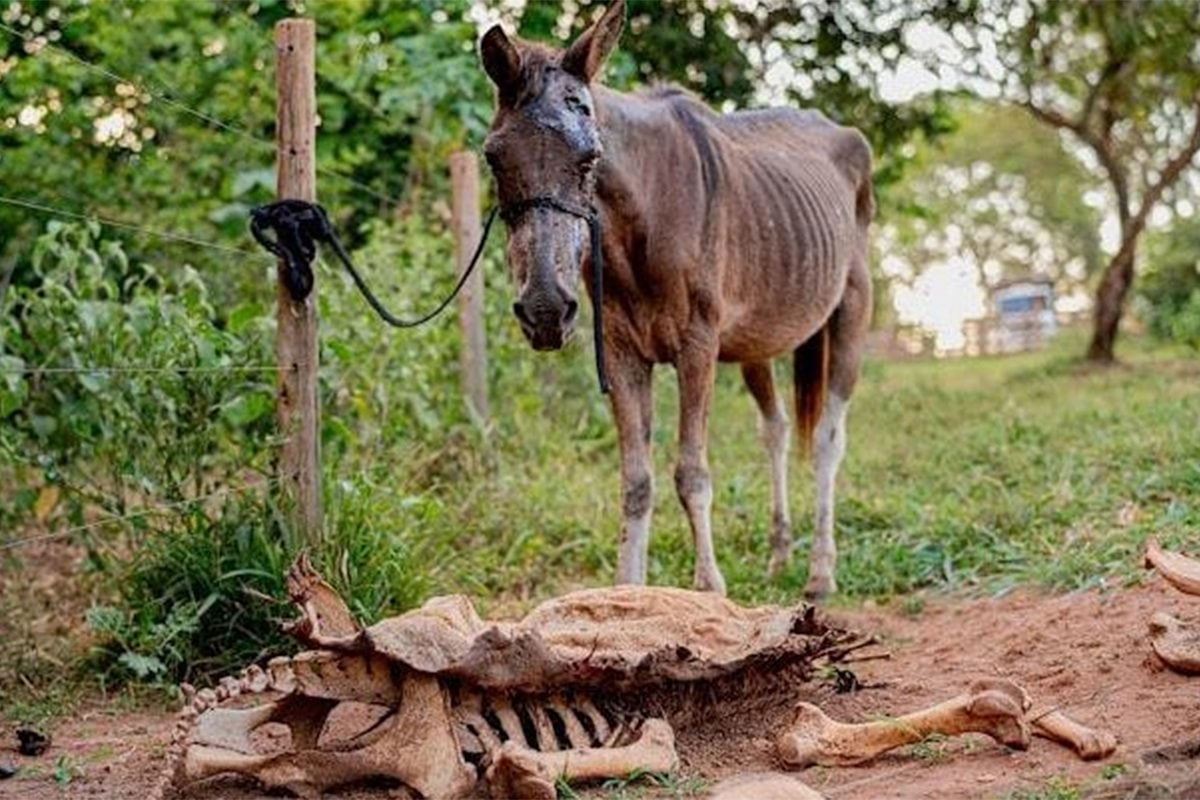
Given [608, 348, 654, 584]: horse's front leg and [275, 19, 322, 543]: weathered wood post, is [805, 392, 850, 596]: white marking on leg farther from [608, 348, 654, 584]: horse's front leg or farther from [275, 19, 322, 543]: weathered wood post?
[275, 19, 322, 543]: weathered wood post

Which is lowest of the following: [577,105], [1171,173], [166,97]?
[577,105]

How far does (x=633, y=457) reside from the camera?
215 inches

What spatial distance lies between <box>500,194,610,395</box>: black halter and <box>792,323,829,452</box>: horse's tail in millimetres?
2172

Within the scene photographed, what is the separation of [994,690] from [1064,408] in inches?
344

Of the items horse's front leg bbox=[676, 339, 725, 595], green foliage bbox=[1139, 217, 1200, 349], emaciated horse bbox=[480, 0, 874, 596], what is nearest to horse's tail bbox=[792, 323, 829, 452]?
emaciated horse bbox=[480, 0, 874, 596]

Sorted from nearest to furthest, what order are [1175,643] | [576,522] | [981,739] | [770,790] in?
[770,790], [981,739], [1175,643], [576,522]

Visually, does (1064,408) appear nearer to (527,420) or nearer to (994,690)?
(527,420)

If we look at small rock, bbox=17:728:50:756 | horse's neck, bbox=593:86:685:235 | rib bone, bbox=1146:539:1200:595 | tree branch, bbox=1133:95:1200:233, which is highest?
tree branch, bbox=1133:95:1200:233

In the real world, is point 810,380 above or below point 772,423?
above

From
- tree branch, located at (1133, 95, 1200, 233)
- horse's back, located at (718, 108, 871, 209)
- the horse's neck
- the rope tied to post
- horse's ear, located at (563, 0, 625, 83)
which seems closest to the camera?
horse's ear, located at (563, 0, 625, 83)

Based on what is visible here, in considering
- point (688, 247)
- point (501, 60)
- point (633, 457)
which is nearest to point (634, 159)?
point (688, 247)

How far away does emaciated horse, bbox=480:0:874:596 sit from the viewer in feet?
14.5

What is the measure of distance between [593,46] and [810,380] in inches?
114

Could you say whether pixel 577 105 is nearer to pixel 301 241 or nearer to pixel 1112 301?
pixel 301 241
